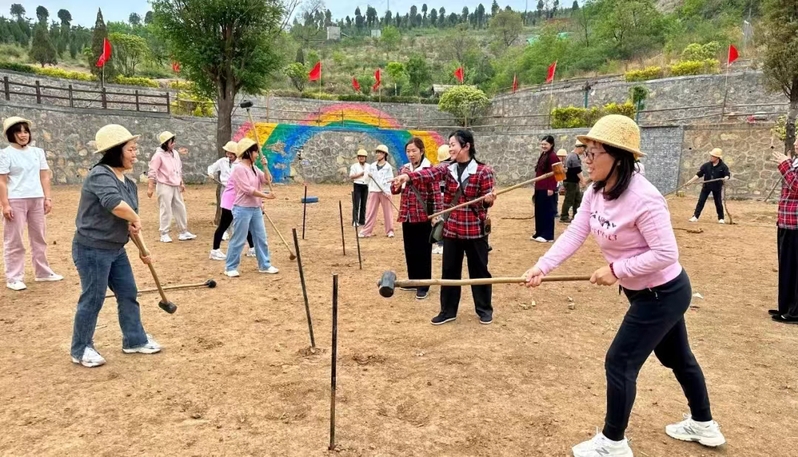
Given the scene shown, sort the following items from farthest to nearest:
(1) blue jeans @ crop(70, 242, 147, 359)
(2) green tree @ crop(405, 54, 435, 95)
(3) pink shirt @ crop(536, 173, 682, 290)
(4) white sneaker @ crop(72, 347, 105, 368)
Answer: (2) green tree @ crop(405, 54, 435, 95) → (4) white sneaker @ crop(72, 347, 105, 368) → (1) blue jeans @ crop(70, 242, 147, 359) → (3) pink shirt @ crop(536, 173, 682, 290)

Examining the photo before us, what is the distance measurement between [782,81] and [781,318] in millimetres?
9969

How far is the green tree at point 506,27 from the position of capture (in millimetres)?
78750

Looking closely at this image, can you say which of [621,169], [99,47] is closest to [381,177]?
[621,169]

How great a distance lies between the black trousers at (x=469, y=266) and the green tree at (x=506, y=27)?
80.6 m

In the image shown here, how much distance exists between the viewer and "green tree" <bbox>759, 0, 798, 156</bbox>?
38.5 feet

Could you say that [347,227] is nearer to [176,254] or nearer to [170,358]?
[176,254]

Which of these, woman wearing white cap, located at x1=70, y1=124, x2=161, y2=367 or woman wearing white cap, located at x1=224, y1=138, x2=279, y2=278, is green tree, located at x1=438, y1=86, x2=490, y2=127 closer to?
woman wearing white cap, located at x1=224, y1=138, x2=279, y2=278

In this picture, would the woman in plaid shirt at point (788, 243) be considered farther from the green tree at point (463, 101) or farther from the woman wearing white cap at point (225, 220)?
the green tree at point (463, 101)

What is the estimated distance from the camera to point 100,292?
152 inches

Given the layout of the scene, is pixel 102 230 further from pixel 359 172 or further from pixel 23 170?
pixel 359 172

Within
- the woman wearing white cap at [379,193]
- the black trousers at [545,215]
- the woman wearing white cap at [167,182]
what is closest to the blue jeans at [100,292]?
the woman wearing white cap at [167,182]

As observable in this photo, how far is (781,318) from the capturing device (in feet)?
17.3

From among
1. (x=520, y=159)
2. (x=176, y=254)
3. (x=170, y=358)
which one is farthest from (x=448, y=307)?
(x=520, y=159)

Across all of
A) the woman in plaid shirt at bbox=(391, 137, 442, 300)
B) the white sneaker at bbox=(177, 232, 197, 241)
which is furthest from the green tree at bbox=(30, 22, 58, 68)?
the woman in plaid shirt at bbox=(391, 137, 442, 300)
